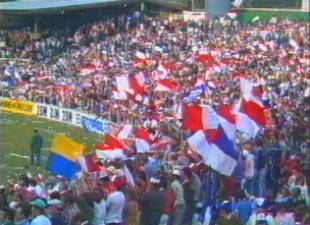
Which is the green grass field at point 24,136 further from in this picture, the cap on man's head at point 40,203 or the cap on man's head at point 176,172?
the cap on man's head at point 40,203

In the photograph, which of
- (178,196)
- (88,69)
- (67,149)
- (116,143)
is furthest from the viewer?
(88,69)

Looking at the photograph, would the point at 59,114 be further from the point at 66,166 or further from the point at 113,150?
the point at 66,166

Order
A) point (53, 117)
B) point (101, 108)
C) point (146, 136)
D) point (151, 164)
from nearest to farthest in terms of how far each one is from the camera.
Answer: point (151, 164) → point (146, 136) → point (101, 108) → point (53, 117)

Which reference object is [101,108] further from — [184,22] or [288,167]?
[288,167]

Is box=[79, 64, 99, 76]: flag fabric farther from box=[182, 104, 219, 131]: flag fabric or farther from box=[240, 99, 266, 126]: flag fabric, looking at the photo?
box=[182, 104, 219, 131]: flag fabric

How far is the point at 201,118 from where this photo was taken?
14.9 metres

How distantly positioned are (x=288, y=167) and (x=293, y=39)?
8.33 metres

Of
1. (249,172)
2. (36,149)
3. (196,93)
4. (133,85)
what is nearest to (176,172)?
(249,172)

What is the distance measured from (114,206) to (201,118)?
123 inches

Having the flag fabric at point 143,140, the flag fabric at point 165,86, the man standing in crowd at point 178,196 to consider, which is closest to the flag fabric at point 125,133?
the flag fabric at point 143,140

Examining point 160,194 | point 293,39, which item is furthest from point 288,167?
point 293,39

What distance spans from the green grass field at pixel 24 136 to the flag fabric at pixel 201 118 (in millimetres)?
6495

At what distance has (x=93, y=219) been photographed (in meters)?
11.9

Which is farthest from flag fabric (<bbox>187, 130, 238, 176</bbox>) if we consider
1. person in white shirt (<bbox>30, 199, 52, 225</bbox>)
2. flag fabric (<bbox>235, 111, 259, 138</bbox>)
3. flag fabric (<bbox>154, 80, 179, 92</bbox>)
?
flag fabric (<bbox>154, 80, 179, 92</bbox>)
